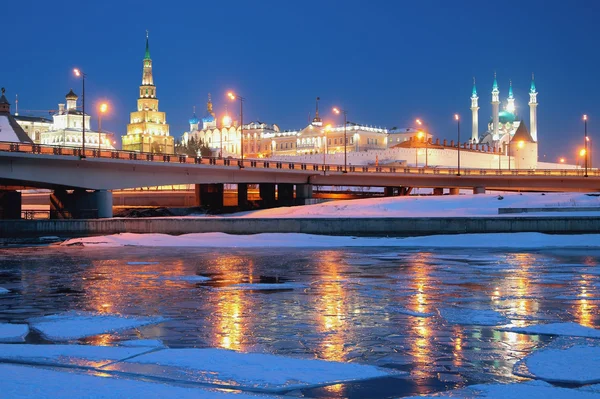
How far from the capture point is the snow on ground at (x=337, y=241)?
31.2 m

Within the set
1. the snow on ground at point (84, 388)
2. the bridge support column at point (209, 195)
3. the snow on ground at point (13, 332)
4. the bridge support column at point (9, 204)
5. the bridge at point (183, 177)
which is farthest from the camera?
the bridge support column at point (209, 195)

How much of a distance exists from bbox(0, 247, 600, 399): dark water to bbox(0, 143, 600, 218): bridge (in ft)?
81.1

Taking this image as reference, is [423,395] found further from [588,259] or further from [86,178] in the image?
[86,178]

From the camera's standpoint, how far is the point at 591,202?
174ft

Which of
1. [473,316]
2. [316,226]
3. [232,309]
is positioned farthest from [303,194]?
[473,316]

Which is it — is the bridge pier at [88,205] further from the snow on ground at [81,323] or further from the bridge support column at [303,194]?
the snow on ground at [81,323]

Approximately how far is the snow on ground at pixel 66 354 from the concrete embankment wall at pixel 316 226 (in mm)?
26657

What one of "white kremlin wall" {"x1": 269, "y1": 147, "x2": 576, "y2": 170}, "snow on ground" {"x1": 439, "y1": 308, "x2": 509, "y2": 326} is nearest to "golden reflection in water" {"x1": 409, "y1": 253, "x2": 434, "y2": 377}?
"snow on ground" {"x1": 439, "y1": 308, "x2": 509, "y2": 326}

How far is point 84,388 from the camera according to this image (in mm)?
7941

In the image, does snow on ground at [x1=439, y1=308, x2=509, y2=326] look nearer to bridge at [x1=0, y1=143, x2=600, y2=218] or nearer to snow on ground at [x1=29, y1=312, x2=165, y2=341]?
snow on ground at [x1=29, y1=312, x2=165, y2=341]

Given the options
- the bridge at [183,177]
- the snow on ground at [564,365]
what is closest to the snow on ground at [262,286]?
the snow on ground at [564,365]

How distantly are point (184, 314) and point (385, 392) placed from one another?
6.23m

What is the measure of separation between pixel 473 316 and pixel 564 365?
399 cm

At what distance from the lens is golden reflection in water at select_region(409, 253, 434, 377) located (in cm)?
968
